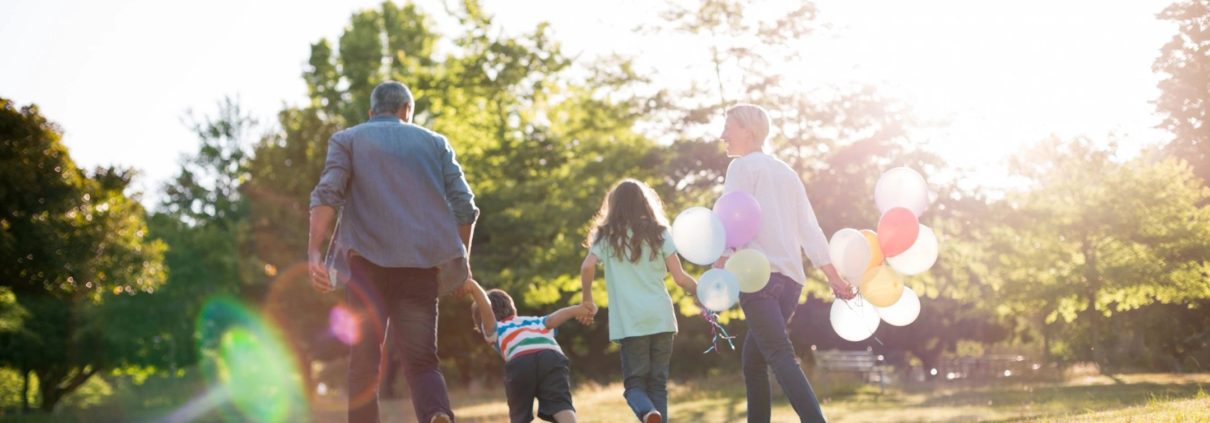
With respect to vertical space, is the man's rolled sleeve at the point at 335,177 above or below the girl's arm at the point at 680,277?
above

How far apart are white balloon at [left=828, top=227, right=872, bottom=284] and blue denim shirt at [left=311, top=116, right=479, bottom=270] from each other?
2.83 meters

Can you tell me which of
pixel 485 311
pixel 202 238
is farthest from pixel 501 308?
pixel 202 238

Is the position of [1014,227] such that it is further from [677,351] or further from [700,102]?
[677,351]

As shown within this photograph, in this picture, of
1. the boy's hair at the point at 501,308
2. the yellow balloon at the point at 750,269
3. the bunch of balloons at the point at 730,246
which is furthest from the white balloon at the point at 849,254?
the boy's hair at the point at 501,308

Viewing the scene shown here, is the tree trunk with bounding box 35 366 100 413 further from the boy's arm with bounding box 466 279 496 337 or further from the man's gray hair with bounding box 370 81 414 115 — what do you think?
the man's gray hair with bounding box 370 81 414 115

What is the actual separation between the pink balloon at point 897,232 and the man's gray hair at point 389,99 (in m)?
3.96

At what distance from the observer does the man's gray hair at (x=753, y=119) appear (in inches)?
272

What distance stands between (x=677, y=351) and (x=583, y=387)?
211 inches

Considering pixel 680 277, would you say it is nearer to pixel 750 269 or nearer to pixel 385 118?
pixel 750 269

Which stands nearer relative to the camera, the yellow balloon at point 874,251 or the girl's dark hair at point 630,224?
the girl's dark hair at point 630,224

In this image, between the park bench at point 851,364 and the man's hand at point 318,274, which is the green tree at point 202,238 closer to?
the park bench at point 851,364

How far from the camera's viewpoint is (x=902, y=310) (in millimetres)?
8625

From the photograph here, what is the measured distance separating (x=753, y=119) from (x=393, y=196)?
7.04 feet

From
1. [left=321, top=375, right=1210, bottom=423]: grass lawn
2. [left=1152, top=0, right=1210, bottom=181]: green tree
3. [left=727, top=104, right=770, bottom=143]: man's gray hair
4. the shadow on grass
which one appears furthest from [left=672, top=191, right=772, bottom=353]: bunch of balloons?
[left=1152, top=0, right=1210, bottom=181]: green tree
